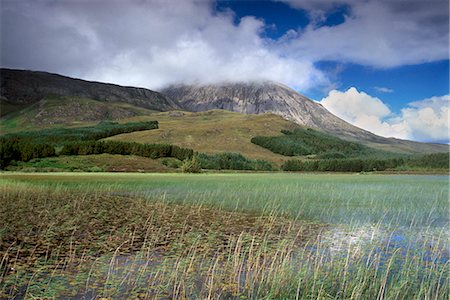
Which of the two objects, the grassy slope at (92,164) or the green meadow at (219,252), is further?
the grassy slope at (92,164)

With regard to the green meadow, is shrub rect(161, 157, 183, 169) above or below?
above

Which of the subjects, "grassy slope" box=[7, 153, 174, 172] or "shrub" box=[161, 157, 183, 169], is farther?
"shrub" box=[161, 157, 183, 169]

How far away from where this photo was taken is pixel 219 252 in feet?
44.7

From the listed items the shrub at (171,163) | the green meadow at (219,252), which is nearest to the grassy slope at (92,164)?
the shrub at (171,163)

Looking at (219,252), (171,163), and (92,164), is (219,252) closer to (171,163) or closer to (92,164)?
(92,164)

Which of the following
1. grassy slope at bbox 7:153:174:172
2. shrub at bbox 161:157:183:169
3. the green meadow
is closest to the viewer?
the green meadow

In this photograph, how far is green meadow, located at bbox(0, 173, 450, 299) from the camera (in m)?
10.0

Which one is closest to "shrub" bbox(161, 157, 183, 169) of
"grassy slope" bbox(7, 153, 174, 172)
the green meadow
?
"grassy slope" bbox(7, 153, 174, 172)

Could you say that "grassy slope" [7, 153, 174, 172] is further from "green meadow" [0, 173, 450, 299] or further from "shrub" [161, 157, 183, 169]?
"green meadow" [0, 173, 450, 299]

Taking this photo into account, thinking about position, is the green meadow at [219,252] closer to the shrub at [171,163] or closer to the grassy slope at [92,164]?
the grassy slope at [92,164]

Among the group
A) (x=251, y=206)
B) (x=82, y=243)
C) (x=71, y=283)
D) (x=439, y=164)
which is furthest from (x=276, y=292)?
(x=439, y=164)

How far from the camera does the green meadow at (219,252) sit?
32.8ft

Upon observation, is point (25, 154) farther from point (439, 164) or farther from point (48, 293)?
point (439, 164)

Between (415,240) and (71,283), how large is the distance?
42.3ft
